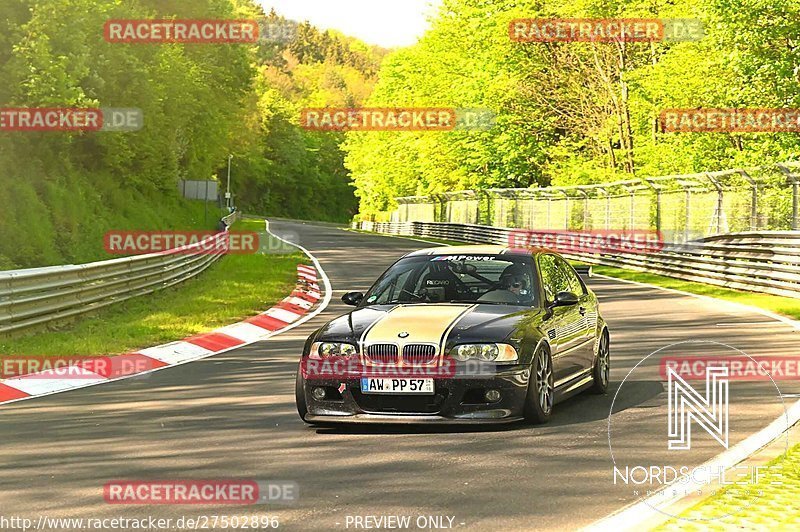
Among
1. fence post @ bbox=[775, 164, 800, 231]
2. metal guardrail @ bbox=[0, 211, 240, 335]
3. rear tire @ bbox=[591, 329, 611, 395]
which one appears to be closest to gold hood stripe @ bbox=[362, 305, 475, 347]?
Result: rear tire @ bbox=[591, 329, 611, 395]

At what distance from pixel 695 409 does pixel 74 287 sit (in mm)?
10455

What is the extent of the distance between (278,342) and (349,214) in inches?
6304

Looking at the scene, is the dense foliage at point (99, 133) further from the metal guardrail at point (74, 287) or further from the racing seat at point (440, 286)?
the racing seat at point (440, 286)

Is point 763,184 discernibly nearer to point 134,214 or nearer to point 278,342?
point 278,342

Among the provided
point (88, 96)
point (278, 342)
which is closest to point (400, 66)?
point (88, 96)

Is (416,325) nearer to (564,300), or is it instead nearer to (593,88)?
(564,300)

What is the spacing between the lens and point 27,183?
32500mm

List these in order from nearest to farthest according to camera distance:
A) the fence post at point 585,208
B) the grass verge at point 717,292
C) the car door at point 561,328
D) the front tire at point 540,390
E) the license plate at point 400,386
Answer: the license plate at point 400,386
the front tire at point 540,390
the car door at point 561,328
the grass verge at point 717,292
the fence post at point 585,208

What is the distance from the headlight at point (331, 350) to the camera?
945 cm

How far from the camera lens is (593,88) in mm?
56781

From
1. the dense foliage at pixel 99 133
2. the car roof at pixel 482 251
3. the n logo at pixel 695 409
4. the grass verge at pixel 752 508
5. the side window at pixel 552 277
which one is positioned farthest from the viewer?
the dense foliage at pixel 99 133

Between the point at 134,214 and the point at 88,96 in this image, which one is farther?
the point at 134,214

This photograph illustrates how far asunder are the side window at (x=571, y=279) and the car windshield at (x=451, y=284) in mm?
902

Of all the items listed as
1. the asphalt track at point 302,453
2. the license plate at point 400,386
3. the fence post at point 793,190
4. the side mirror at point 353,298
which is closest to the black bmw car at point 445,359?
the license plate at point 400,386
